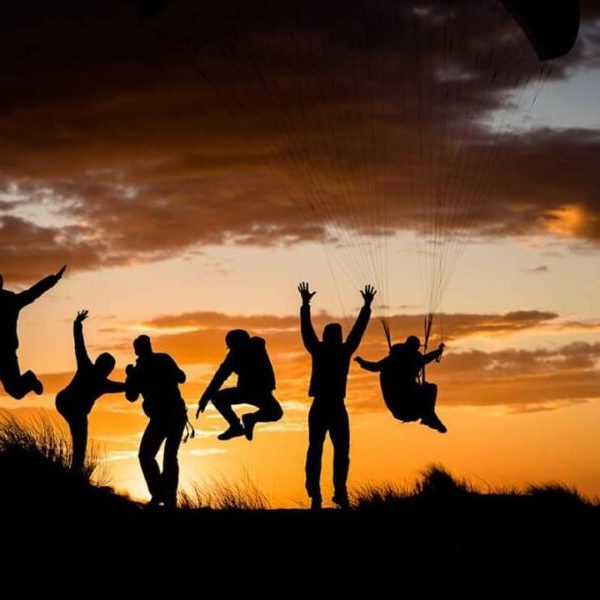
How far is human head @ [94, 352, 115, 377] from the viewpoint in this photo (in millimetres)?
20828

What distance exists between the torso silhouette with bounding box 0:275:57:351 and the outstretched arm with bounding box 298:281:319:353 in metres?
5.06

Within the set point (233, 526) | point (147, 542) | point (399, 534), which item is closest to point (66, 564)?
point (147, 542)

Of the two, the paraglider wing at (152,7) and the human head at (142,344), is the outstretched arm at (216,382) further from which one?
the paraglider wing at (152,7)

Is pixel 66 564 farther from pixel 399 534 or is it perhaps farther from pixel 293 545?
pixel 399 534

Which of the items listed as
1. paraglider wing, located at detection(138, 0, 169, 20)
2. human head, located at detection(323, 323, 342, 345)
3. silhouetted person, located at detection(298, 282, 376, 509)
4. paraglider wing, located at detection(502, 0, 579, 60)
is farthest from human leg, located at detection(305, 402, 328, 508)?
paraglider wing, located at detection(502, 0, 579, 60)

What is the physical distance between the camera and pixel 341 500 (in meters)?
18.1

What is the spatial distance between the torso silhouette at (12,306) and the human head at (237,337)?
13.7 feet

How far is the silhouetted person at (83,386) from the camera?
796 inches

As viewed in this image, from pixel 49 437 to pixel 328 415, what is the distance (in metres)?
3.96

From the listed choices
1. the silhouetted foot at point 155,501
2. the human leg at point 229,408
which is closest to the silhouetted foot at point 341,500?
the human leg at point 229,408

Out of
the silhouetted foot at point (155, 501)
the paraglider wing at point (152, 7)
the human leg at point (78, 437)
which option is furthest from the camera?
the paraglider wing at point (152, 7)

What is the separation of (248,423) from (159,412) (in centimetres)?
152

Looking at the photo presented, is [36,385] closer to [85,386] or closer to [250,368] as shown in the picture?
[85,386]

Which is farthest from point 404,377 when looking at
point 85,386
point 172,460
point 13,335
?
point 13,335
